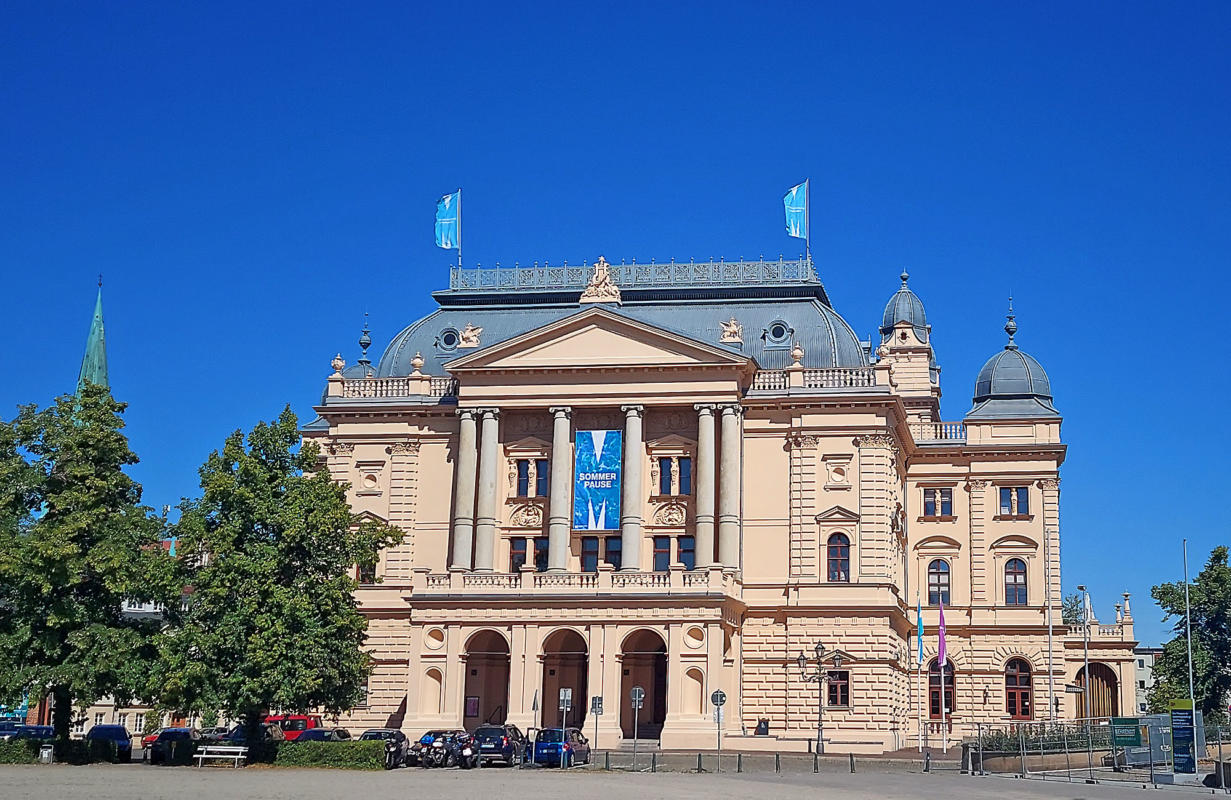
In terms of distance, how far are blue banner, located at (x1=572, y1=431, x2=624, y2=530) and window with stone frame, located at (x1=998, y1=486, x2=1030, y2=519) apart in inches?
935

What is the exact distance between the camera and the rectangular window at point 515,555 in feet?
252

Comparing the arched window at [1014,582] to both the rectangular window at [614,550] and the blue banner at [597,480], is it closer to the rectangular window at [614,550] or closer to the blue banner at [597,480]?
the rectangular window at [614,550]

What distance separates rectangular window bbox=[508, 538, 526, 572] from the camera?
76875 millimetres

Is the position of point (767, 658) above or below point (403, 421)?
below

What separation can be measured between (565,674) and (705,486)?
11.9 m

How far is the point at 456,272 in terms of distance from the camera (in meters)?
85.7

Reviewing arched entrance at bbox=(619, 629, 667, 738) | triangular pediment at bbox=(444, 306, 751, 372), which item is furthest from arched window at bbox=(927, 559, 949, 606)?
triangular pediment at bbox=(444, 306, 751, 372)

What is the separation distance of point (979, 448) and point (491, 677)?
30.8 metres

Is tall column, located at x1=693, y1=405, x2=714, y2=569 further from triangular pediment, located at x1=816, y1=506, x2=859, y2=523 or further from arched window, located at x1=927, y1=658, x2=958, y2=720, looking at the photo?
arched window, located at x1=927, y1=658, x2=958, y2=720

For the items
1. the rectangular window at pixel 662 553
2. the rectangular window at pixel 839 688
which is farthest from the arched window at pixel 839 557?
the rectangular window at pixel 662 553

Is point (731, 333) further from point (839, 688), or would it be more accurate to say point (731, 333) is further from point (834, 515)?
point (839, 688)

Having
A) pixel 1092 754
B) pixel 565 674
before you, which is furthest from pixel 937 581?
pixel 1092 754

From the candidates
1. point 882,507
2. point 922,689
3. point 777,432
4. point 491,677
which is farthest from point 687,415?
point 922,689

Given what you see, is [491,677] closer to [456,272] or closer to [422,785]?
[456,272]
